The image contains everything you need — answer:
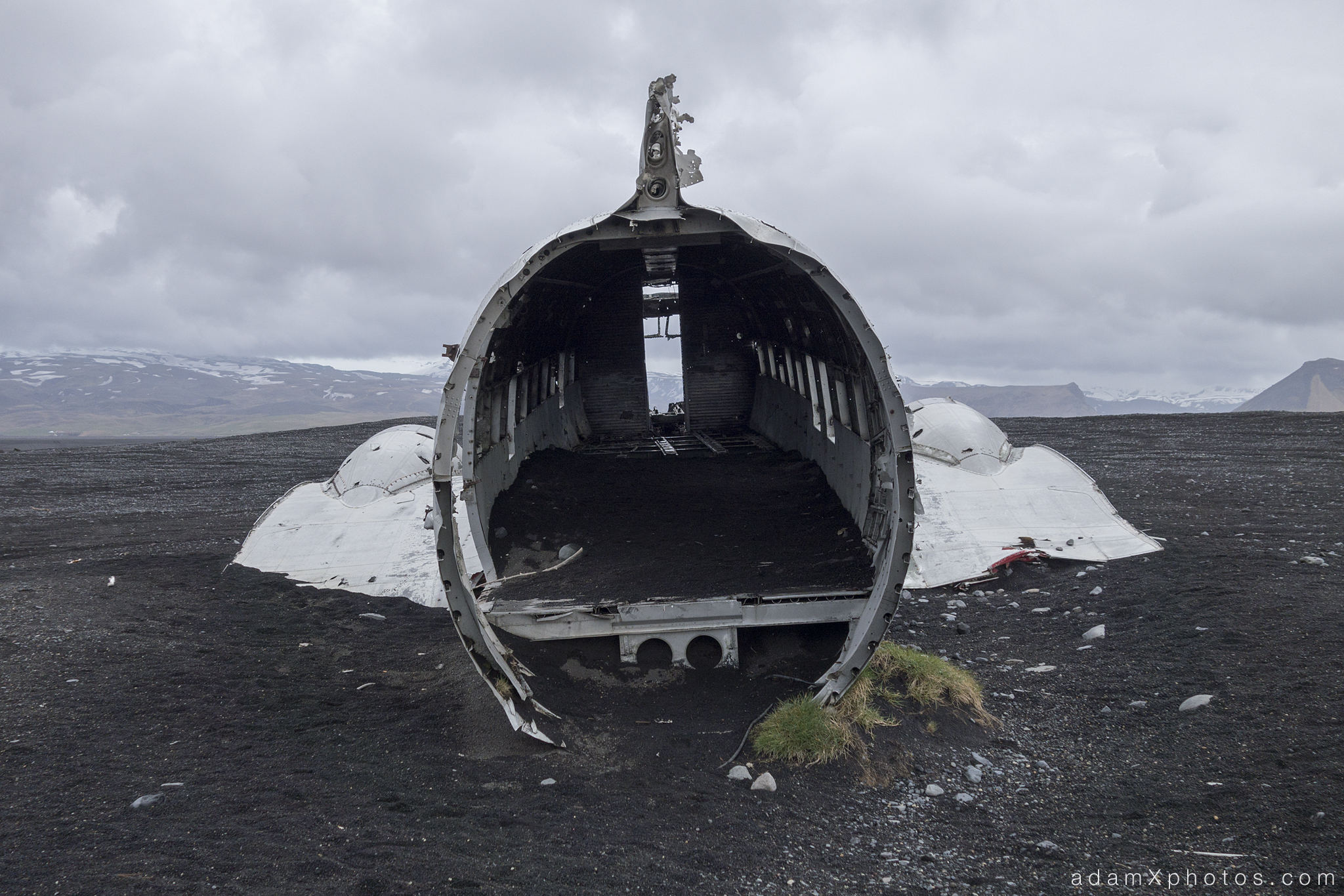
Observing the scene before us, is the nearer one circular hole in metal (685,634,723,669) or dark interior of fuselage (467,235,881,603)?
circular hole in metal (685,634,723,669)

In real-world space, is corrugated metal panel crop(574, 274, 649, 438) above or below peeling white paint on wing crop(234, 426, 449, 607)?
above

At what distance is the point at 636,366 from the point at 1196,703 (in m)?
9.51

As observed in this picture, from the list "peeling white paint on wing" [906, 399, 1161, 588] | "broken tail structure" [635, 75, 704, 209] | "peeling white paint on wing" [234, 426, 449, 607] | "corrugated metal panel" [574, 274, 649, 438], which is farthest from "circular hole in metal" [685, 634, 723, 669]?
"corrugated metal panel" [574, 274, 649, 438]

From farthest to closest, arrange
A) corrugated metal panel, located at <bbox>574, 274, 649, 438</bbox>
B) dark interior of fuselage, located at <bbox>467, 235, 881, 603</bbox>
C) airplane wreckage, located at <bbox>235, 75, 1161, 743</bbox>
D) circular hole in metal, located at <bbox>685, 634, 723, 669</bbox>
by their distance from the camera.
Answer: corrugated metal panel, located at <bbox>574, 274, 649, 438</bbox>, dark interior of fuselage, located at <bbox>467, 235, 881, 603</bbox>, circular hole in metal, located at <bbox>685, 634, 723, 669</bbox>, airplane wreckage, located at <bbox>235, 75, 1161, 743</bbox>

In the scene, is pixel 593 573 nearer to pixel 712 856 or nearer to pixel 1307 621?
pixel 712 856

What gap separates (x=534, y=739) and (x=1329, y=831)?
4.52m

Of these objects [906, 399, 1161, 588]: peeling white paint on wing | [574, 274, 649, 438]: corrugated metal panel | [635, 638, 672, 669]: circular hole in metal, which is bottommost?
[635, 638, 672, 669]: circular hole in metal

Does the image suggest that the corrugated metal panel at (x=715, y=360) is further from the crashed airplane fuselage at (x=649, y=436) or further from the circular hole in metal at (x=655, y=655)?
the circular hole in metal at (x=655, y=655)

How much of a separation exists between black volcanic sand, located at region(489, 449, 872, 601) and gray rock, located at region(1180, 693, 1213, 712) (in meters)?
2.40

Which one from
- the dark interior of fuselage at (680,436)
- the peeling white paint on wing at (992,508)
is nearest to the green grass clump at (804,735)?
the dark interior of fuselage at (680,436)

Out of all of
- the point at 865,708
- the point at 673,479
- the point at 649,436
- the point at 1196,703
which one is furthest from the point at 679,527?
the point at 649,436

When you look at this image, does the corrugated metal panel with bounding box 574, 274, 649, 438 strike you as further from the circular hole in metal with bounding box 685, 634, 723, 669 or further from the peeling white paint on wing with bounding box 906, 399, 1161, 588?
the circular hole in metal with bounding box 685, 634, 723, 669

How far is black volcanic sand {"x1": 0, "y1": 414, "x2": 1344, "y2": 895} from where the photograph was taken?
4.07 m

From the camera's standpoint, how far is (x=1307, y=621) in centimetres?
688
